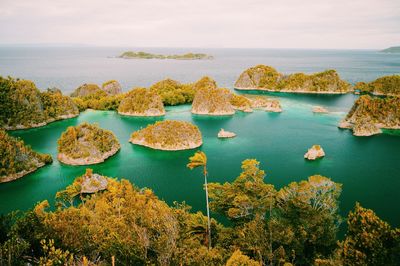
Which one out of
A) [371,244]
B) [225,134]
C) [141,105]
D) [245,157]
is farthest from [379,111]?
[371,244]

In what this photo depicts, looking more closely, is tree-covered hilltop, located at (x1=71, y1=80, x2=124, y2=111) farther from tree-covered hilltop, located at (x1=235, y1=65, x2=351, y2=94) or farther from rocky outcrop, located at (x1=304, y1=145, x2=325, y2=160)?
rocky outcrop, located at (x1=304, y1=145, x2=325, y2=160)

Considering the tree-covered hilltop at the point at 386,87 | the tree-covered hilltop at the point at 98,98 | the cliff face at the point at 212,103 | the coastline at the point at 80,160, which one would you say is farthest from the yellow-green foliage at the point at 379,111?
the tree-covered hilltop at the point at 98,98

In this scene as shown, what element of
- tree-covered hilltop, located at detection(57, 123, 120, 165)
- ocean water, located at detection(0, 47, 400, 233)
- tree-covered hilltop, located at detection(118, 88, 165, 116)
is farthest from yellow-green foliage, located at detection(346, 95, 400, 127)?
tree-covered hilltop, located at detection(57, 123, 120, 165)

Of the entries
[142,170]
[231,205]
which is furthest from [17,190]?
[231,205]

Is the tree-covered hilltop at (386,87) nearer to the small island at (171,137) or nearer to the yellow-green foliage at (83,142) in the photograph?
the small island at (171,137)

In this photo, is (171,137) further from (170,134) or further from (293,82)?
(293,82)
